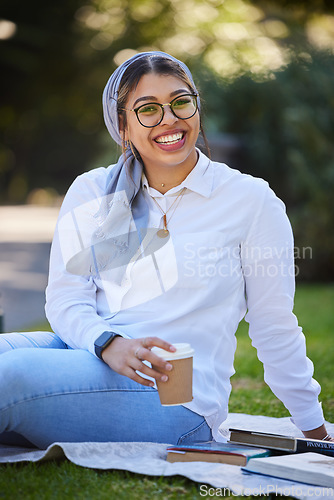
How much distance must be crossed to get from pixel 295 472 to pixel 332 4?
14.9 meters

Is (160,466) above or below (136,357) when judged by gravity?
below

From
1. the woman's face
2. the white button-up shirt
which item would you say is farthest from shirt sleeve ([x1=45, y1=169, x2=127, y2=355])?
the woman's face

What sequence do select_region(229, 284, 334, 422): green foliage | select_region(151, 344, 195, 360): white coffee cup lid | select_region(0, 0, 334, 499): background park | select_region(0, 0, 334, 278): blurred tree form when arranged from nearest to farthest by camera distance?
select_region(151, 344, 195, 360): white coffee cup lid → select_region(229, 284, 334, 422): green foliage → select_region(0, 0, 334, 499): background park → select_region(0, 0, 334, 278): blurred tree

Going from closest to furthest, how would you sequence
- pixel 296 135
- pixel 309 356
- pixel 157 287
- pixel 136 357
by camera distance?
pixel 136 357
pixel 157 287
pixel 309 356
pixel 296 135

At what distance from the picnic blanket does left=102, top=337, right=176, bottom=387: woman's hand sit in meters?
0.29

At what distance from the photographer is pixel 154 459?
8.66 feet

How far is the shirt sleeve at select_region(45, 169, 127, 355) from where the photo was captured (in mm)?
2848

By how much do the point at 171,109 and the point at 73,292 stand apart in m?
0.86

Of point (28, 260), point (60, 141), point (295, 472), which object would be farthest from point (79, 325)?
point (60, 141)

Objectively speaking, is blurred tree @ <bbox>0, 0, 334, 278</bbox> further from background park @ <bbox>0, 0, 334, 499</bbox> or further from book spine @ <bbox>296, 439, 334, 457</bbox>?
book spine @ <bbox>296, 439, 334, 457</bbox>

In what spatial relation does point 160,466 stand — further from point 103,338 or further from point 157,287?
point 157,287

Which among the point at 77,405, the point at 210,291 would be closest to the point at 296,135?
the point at 210,291

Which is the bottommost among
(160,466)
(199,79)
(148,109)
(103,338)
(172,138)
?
(160,466)

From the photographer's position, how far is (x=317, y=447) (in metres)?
2.81
